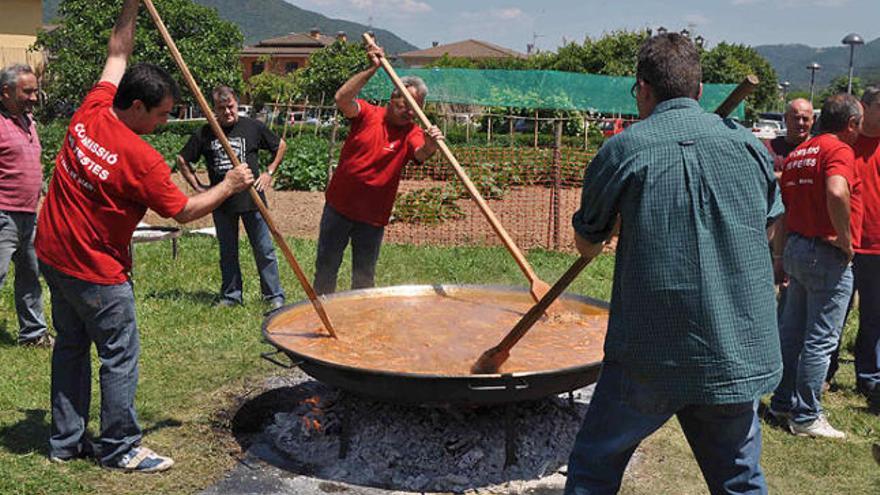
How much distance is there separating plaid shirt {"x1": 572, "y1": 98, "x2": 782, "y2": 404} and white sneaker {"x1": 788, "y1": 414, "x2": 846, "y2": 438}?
103 inches

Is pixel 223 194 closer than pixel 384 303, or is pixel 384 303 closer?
pixel 223 194

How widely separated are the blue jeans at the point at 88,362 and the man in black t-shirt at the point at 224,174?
3190 millimetres

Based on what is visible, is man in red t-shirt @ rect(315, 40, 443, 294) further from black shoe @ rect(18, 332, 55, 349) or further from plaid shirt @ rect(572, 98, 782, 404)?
plaid shirt @ rect(572, 98, 782, 404)

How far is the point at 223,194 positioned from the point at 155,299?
13.1 ft

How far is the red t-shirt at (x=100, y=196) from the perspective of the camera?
384 cm

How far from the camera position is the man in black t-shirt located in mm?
7375

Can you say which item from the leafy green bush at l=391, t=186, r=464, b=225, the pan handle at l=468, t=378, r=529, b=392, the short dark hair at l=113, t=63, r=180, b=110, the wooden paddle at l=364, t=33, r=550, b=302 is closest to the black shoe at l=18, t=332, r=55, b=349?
the short dark hair at l=113, t=63, r=180, b=110

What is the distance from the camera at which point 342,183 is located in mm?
6254

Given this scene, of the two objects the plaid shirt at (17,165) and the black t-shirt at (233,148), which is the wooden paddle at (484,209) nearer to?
the black t-shirt at (233,148)

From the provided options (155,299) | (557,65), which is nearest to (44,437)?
(155,299)

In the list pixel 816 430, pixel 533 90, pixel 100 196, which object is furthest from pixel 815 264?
pixel 533 90

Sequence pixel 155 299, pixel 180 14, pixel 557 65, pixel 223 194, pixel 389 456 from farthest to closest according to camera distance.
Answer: pixel 557 65 → pixel 180 14 → pixel 155 299 → pixel 389 456 → pixel 223 194

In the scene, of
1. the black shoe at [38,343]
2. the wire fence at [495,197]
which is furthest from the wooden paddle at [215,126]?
the wire fence at [495,197]

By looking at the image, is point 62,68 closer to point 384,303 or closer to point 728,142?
point 384,303
